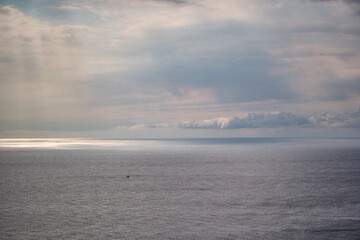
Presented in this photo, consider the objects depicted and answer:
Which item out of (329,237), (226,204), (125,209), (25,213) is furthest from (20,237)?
(329,237)

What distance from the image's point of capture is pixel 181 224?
48438 mm

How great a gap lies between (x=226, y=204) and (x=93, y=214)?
2249cm

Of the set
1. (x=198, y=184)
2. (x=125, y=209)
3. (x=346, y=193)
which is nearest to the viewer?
(x=125, y=209)

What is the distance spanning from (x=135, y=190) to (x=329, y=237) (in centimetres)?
4459

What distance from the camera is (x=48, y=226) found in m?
47.2

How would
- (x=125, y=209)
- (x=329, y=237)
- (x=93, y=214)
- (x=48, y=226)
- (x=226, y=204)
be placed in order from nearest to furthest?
(x=329, y=237) < (x=48, y=226) < (x=93, y=214) < (x=125, y=209) < (x=226, y=204)

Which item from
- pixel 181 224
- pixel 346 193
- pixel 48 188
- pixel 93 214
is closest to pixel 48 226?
pixel 93 214

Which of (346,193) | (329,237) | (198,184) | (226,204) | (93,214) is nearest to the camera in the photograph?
(329,237)

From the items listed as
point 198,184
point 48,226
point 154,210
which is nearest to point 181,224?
point 154,210

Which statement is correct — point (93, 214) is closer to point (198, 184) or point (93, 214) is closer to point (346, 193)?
point (198, 184)

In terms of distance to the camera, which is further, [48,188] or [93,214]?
[48,188]

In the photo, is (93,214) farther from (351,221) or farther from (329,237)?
(351,221)

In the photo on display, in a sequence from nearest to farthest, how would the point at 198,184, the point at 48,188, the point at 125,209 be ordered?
the point at 125,209 < the point at 48,188 < the point at 198,184

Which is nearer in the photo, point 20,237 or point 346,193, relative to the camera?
point 20,237
